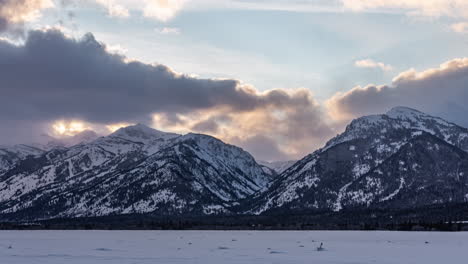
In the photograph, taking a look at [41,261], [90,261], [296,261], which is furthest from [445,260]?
[41,261]

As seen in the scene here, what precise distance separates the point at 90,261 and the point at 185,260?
66.4 feet

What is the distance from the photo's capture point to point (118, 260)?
128m

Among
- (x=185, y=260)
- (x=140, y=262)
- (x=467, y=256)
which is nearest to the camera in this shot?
(x=140, y=262)

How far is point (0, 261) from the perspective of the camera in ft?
413

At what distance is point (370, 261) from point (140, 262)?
48292 millimetres

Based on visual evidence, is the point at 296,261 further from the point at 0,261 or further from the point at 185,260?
the point at 0,261

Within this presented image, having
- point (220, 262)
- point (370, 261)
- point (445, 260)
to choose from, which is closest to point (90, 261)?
point (220, 262)

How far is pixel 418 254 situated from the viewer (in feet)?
501

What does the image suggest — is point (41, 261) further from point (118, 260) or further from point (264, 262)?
point (264, 262)

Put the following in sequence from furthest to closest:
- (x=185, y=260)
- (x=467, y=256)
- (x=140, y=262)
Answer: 1. (x=467, y=256)
2. (x=185, y=260)
3. (x=140, y=262)

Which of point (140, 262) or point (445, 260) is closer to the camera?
point (140, 262)

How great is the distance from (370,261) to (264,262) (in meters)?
22.8

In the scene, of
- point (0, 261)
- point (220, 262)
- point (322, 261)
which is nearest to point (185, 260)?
point (220, 262)

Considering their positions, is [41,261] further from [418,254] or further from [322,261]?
[418,254]
